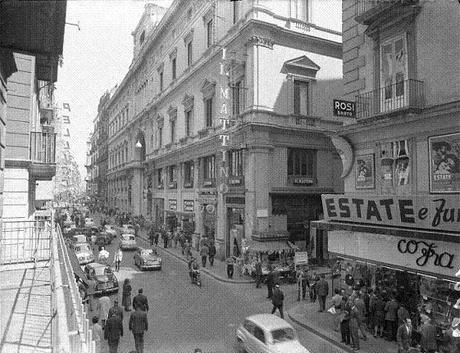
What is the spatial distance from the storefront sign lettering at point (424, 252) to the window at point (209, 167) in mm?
19371

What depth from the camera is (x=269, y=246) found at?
22516mm

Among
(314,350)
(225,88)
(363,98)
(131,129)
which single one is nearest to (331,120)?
(225,88)

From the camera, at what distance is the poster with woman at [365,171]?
14500 millimetres

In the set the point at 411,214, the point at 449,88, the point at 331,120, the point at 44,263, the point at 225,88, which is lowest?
the point at 44,263

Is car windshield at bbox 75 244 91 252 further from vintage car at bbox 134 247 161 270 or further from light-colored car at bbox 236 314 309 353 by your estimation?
light-colored car at bbox 236 314 309 353

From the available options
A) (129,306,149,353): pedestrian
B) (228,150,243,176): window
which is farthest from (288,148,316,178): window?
(129,306,149,353): pedestrian

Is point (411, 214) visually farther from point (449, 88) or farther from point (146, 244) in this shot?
point (146, 244)

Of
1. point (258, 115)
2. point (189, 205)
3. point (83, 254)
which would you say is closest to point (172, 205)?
point (189, 205)

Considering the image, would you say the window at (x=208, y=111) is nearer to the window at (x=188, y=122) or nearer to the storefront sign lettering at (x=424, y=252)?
the window at (x=188, y=122)

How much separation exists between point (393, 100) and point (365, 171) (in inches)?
113

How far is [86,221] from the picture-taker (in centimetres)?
4256

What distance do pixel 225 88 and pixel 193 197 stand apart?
1081cm

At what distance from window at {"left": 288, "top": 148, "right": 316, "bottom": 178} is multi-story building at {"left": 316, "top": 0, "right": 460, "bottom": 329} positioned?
33.5 feet

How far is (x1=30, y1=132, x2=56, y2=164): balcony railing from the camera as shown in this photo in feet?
45.9
